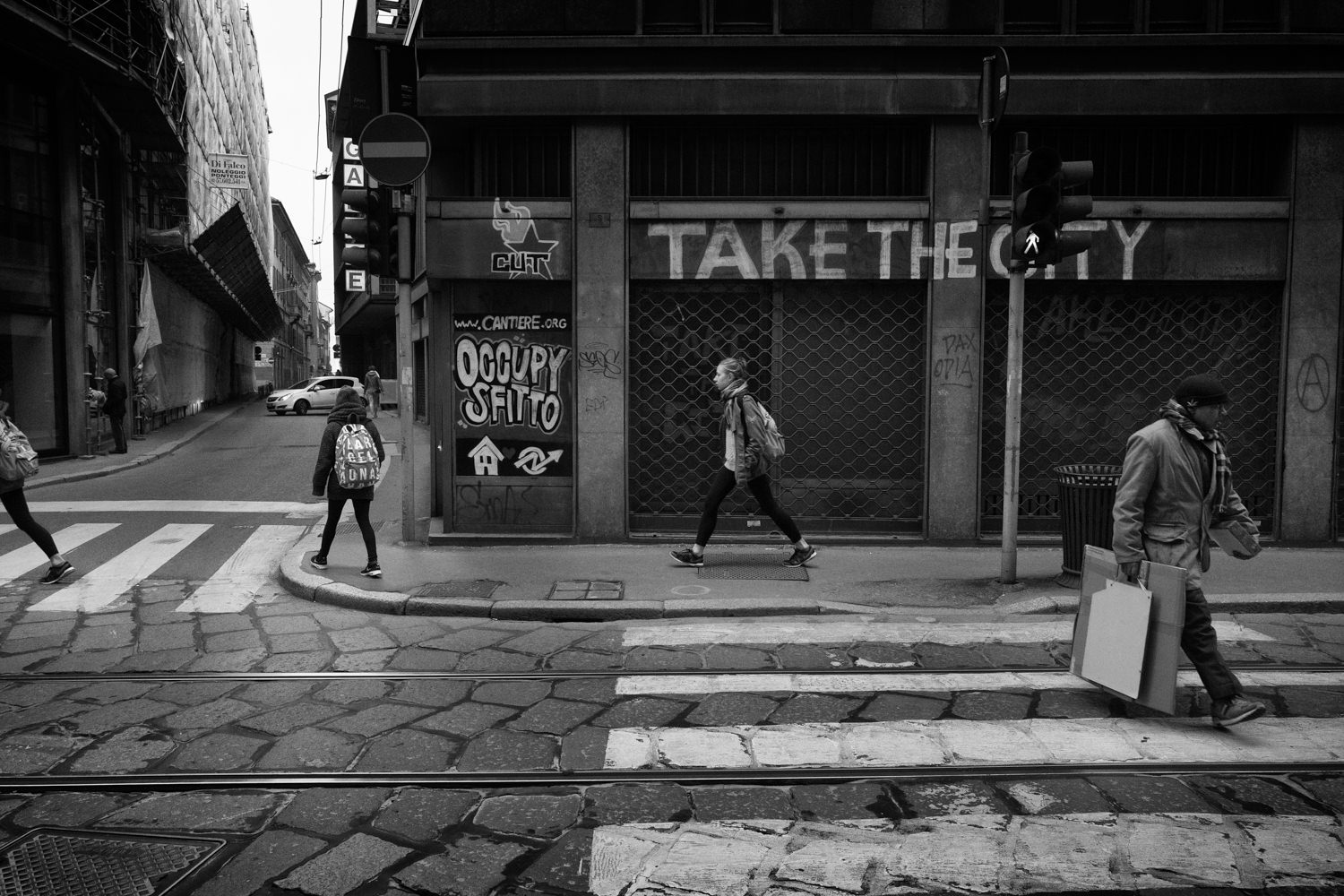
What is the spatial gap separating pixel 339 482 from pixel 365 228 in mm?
2543

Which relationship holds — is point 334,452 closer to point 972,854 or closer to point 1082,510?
point 1082,510

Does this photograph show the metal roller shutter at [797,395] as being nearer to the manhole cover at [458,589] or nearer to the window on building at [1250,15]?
the manhole cover at [458,589]

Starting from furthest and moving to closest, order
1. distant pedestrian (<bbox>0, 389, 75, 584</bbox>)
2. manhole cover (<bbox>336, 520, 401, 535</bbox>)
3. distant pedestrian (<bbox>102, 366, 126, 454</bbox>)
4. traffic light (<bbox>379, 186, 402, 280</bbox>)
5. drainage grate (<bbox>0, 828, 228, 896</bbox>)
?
distant pedestrian (<bbox>102, 366, 126, 454</bbox>) < manhole cover (<bbox>336, 520, 401, 535</bbox>) < traffic light (<bbox>379, 186, 402, 280</bbox>) < distant pedestrian (<bbox>0, 389, 75, 584</bbox>) < drainage grate (<bbox>0, 828, 228, 896</bbox>)

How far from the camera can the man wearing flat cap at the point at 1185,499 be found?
4.95 meters

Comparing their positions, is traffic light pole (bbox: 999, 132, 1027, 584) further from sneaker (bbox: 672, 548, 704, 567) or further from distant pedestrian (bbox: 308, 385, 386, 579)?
distant pedestrian (bbox: 308, 385, 386, 579)

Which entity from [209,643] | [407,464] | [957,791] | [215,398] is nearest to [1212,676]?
[957,791]

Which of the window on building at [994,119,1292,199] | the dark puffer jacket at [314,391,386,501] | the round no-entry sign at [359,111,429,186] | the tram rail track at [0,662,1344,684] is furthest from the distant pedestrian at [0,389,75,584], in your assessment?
the window on building at [994,119,1292,199]

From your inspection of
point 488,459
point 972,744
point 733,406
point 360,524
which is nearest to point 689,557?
point 733,406

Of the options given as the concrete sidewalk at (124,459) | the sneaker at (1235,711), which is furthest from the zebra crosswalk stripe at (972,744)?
the concrete sidewalk at (124,459)

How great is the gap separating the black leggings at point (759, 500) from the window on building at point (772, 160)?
3225 mm

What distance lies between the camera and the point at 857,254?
9.97 m

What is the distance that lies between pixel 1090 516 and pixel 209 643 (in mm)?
6654

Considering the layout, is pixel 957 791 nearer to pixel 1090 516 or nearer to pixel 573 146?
pixel 1090 516

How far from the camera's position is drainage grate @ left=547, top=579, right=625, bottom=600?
762 cm
